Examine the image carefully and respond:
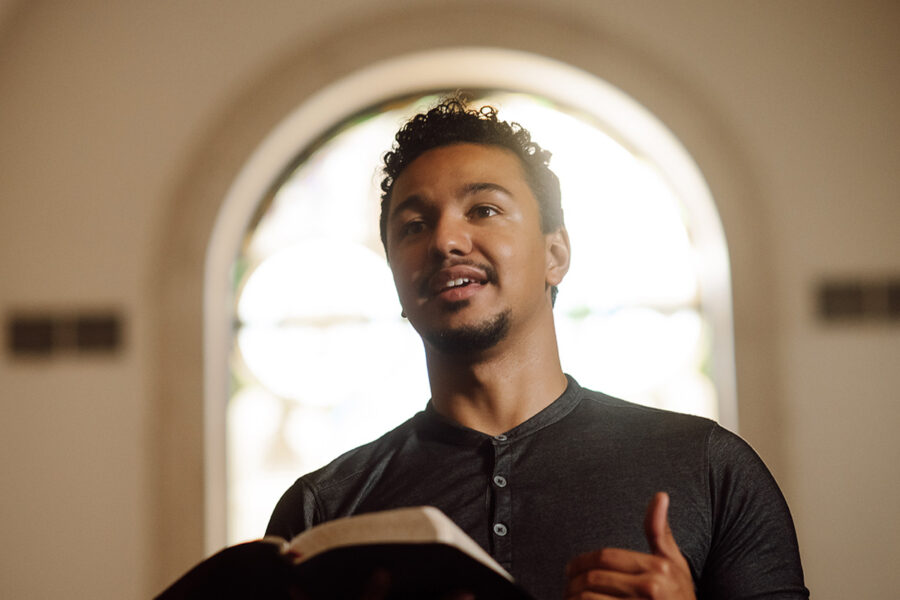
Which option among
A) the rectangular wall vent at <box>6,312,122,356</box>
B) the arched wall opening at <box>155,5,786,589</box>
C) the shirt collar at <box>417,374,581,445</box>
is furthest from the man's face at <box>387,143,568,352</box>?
the rectangular wall vent at <box>6,312,122,356</box>

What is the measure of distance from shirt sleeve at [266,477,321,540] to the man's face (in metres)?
0.37

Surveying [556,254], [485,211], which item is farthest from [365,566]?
[556,254]

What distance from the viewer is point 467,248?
1623 millimetres

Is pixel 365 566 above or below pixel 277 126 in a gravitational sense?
below

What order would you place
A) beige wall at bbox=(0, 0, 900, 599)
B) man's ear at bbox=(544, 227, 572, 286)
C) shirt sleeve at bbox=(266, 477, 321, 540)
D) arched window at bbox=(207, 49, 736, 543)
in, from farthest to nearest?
arched window at bbox=(207, 49, 736, 543) < beige wall at bbox=(0, 0, 900, 599) < man's ear at bbox=(544, 227, 572, 286) < shirt sleeve at bbox=(266, 477, 321, 540)

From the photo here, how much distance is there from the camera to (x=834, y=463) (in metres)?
3.70

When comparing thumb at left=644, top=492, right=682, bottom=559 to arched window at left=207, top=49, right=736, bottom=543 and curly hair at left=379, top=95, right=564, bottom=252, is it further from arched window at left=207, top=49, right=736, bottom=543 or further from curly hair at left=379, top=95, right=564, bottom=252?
arched window at left=207, top=49, right=736, bottom=543

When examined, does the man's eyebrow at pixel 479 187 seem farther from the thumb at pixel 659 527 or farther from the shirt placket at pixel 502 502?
the thumb at pixel 659 527

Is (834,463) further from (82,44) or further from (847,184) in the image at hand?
(82,44)

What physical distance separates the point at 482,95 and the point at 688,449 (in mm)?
3187

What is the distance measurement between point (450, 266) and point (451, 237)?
0.06 m

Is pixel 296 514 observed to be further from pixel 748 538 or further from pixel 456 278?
pixel 748 538

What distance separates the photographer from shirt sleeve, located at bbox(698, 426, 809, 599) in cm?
137

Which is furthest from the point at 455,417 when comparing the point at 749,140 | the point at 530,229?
the point at 749,140
